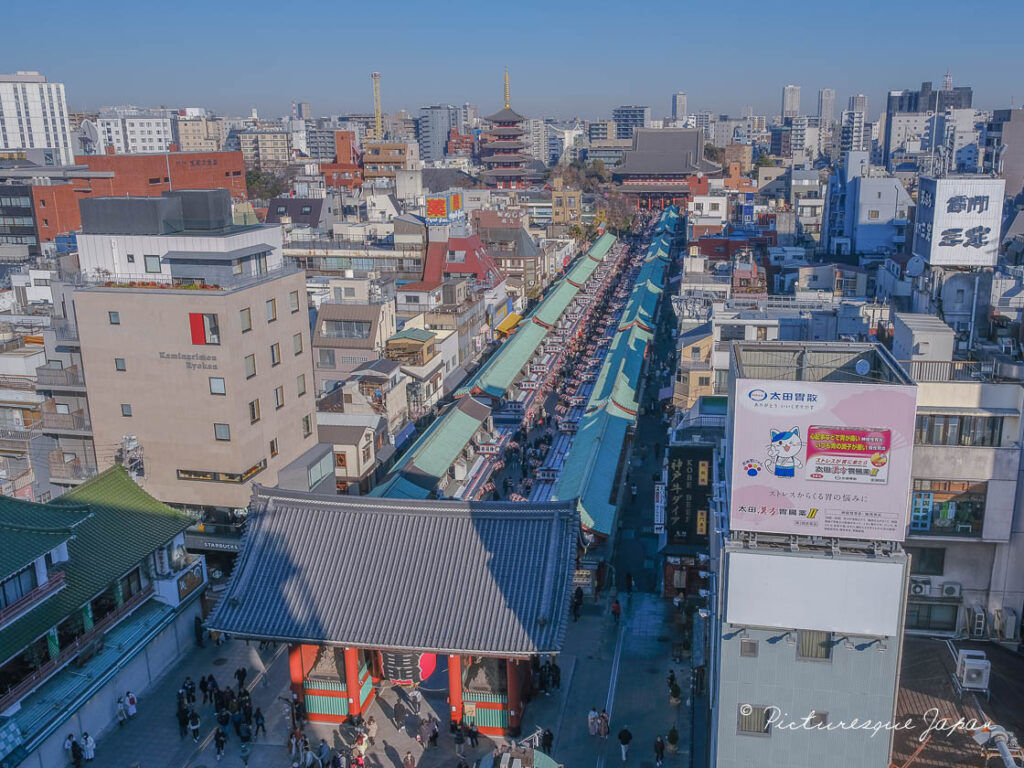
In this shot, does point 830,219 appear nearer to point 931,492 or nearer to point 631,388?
point 631,388

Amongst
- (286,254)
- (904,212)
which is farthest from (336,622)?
(904,212)

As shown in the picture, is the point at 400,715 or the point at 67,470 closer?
the point at 400,715

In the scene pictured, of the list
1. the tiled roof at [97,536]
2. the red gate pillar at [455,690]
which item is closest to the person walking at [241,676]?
the tiled roof at [97,536]

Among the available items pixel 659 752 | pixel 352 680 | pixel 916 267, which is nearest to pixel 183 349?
pixel 352 680

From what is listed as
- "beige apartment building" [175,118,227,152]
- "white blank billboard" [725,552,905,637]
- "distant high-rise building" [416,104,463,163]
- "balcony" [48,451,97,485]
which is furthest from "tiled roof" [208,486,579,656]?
"distant high-rise building" [416,104,463,163]

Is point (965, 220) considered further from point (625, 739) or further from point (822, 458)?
point (625, 739)

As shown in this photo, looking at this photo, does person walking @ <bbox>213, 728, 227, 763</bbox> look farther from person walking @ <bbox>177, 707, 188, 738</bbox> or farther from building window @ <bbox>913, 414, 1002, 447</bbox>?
building window @ <bbox>913, 414, 1002, 447</bbox>
